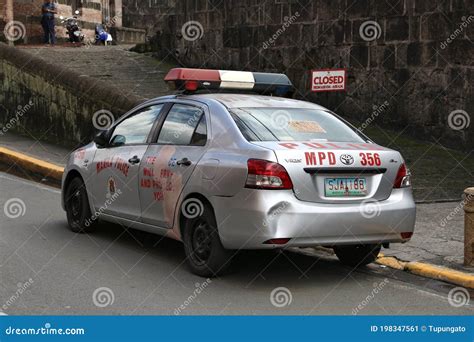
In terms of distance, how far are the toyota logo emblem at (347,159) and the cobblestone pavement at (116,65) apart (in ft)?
28.7

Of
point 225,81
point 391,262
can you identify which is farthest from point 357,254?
point 225,81

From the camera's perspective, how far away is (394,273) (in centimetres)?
754

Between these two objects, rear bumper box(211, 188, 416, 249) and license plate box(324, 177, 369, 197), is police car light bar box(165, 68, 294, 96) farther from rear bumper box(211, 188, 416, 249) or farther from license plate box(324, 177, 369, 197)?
license plate box(324, 177, 369, 197)

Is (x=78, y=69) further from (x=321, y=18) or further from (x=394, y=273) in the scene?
(x=394, y=273)

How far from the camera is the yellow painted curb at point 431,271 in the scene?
6.95 metres

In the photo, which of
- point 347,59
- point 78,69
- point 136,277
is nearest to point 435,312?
point 136,277

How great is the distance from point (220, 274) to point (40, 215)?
379cm

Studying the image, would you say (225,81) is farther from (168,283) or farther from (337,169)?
(168,283)

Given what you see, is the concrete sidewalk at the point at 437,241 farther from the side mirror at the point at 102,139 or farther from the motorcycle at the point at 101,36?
the motorcycle at the point at 101,36

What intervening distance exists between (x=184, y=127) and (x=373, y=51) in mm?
6981

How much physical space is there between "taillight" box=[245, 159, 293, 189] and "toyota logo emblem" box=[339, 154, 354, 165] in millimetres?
513

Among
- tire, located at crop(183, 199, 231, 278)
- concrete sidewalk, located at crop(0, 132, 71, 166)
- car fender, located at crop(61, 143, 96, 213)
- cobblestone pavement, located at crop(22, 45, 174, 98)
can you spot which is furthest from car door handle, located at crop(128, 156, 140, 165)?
cobblestone pavement, located at crop(22, 45, 174, 98)

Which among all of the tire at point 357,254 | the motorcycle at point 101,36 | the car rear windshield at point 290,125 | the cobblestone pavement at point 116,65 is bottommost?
the motorcycle at point 101,36

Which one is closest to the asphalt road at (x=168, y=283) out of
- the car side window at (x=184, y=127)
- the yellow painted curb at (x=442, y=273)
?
the yellow painted curb at (x=442, y=273)
